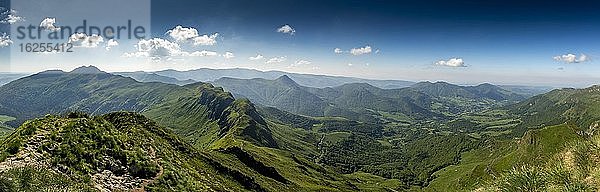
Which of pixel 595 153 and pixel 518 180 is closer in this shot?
pixel 518 180

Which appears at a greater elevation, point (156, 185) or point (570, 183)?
point (570, 183)

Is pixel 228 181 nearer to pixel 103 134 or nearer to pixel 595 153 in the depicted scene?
pixel 103 134

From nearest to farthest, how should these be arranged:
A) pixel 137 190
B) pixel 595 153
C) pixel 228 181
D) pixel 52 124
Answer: pixel 595 153
pixel 137 190
pixel 52 124
pixel 228 181

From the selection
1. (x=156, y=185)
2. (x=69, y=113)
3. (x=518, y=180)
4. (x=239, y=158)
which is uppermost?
(x=518, y=180)

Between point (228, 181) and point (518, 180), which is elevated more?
point (518, 180)

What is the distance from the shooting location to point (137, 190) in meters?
30.2

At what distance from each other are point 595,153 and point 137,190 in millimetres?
30566

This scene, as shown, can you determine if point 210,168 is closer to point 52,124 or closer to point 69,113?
point 69,113

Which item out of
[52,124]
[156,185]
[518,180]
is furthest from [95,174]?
[518,180]

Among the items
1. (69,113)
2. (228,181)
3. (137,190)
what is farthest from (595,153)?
(228,181)

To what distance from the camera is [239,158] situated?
136 m

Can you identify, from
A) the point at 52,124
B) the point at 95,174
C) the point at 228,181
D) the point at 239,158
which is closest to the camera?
the point at 95,174

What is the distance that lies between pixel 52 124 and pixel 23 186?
21.1m

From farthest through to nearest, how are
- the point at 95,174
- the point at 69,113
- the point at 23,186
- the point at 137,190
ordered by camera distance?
the point at 69,113, the point at 137,190, the point at 95,174, the point at 23,186
